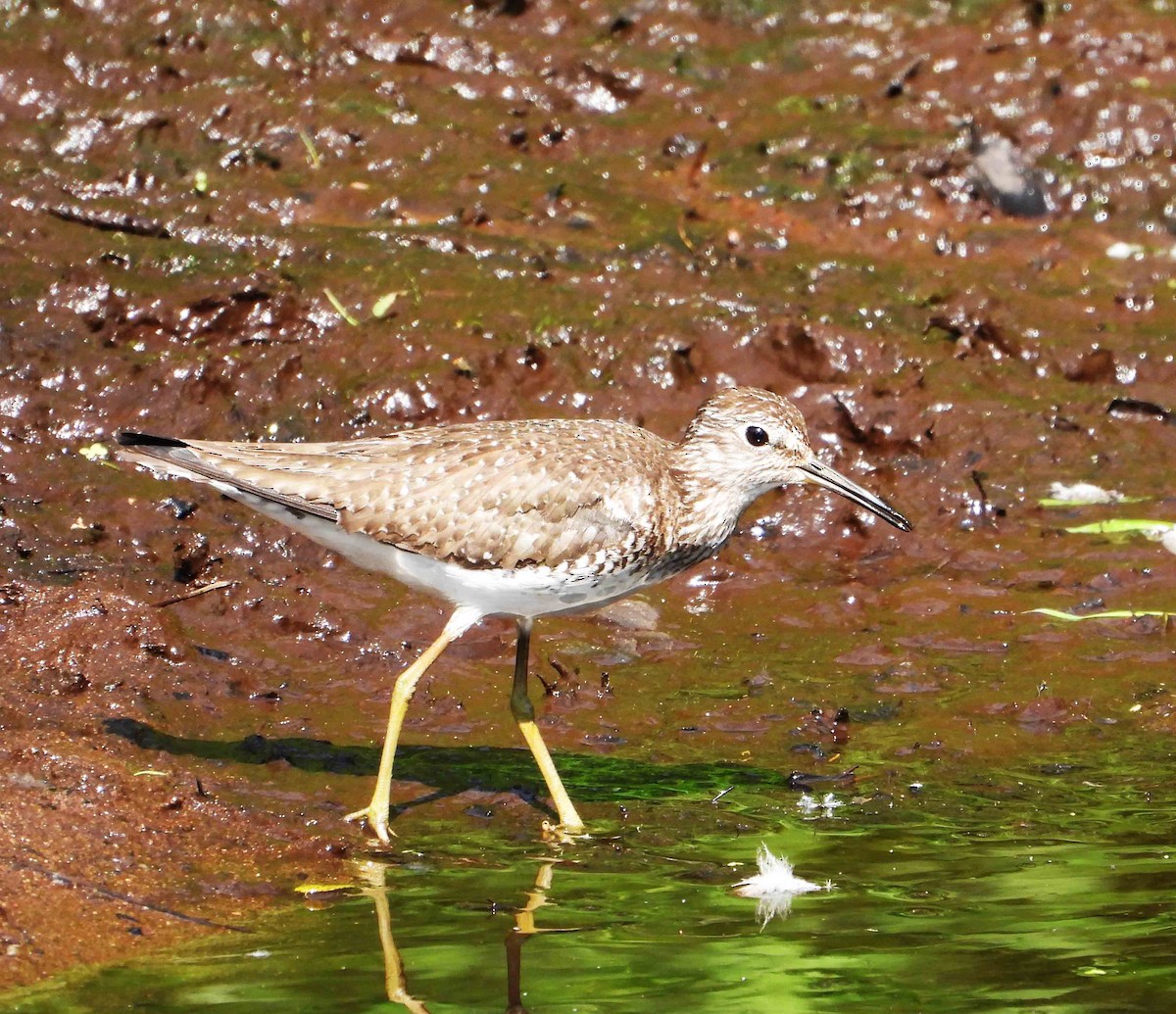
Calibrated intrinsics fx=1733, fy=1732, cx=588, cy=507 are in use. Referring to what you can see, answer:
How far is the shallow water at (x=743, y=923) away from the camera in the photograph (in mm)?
5555

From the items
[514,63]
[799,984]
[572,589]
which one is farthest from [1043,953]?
[514,63]

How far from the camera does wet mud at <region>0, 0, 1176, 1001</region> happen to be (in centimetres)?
781

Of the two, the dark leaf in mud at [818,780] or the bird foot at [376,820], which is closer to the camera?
the bird foot at [376,820]

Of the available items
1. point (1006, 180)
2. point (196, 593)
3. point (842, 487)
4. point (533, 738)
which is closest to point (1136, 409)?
point (1006, 180)

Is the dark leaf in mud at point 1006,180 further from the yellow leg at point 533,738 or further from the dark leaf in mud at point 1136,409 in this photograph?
the yellow leg at point 533,738

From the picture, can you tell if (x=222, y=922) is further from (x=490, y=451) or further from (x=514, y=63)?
(x=514, y=63)

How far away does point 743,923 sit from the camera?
20.2ft

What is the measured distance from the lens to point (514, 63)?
13352mm

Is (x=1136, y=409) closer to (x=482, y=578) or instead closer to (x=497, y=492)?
(x=497, y=492)

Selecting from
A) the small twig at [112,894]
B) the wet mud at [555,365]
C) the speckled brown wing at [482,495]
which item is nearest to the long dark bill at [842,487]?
the speckled brown wing at [482,495]

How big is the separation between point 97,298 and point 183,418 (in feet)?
3.51

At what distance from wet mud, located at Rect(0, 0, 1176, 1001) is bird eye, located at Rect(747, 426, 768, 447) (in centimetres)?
132

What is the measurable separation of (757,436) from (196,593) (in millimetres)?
2929

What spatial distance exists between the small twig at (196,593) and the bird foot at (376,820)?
1863 mm
